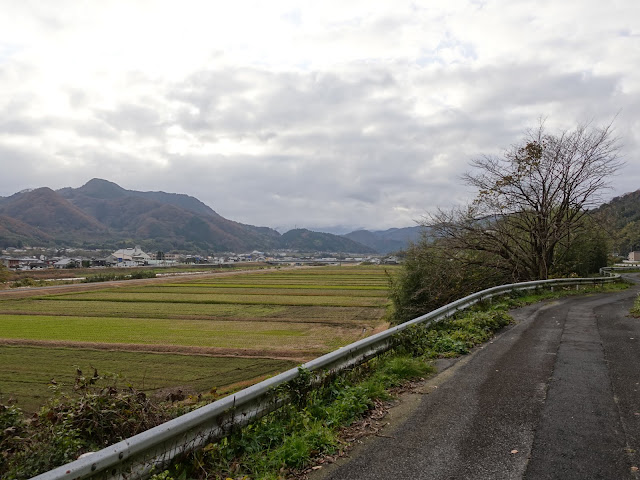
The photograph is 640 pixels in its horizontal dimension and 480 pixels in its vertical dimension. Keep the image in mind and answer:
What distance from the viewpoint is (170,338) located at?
24688 mm

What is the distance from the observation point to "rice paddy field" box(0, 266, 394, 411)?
16.1 meters

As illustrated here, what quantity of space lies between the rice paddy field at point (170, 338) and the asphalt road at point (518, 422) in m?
4.18

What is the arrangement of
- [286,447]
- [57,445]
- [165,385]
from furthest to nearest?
[165,385] < [286,447] < [57,445]

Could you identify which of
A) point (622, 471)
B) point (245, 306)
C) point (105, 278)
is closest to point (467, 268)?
point (622, 471)

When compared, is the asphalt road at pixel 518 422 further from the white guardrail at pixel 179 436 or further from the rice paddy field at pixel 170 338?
the rice paddy field at pixel 170 338

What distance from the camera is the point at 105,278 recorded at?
79.1 metres

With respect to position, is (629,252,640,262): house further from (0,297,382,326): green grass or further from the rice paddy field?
(0,297,382,326): green grass

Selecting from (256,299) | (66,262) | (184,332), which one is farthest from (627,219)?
(66,262)

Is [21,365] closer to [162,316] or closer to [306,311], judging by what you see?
[162,316]

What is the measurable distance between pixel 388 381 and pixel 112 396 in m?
3.91

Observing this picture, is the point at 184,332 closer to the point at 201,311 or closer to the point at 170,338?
the point at 170,338

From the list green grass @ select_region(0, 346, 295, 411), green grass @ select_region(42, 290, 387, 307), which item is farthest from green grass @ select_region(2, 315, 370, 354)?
green grass @ select_region(42, 290, 387, 307)

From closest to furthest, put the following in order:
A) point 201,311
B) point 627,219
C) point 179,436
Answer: point 179,436
point 201,311
point 627,219

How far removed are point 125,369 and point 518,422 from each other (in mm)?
16308
